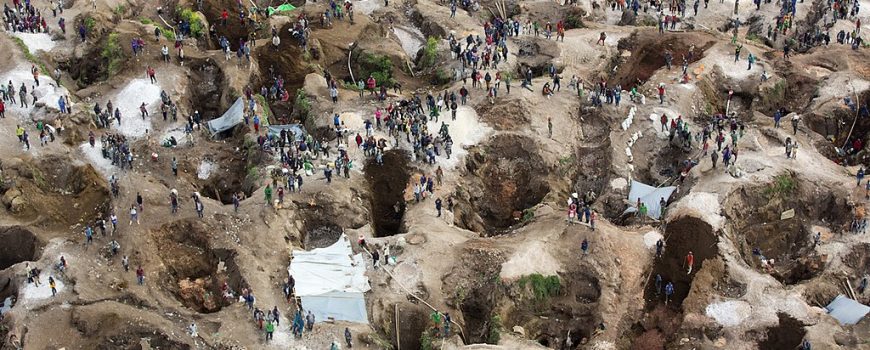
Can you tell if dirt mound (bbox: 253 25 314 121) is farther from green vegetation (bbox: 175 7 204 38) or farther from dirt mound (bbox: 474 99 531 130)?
dirt mound (bbox: 474 99 531 130)

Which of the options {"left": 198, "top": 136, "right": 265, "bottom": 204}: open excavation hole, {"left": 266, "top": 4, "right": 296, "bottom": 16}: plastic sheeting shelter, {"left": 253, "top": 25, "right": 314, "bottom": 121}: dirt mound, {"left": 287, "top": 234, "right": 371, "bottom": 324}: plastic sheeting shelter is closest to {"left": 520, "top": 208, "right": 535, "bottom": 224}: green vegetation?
{"left": 287, "top": 234, "right": 371, "bottom": 324}: plastic sheeting shelter

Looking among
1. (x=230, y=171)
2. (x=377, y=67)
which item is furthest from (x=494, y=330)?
(x=377, y=67)

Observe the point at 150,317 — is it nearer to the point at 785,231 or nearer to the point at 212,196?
the point at 212,196

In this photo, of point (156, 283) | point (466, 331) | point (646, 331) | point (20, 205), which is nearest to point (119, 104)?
point (20, 205)

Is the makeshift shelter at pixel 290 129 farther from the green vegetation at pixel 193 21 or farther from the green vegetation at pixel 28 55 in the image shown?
the green vegetation at pixel 28 55

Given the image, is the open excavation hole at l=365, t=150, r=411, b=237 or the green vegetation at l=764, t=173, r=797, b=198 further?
the open excavation hole at l=365, t=150, r=411, b=237

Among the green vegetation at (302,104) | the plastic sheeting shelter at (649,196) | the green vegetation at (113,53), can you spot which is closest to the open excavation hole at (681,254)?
the plastic sheeting shelter at (649,196)
